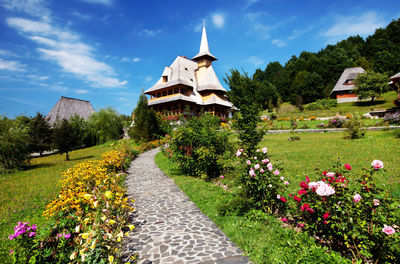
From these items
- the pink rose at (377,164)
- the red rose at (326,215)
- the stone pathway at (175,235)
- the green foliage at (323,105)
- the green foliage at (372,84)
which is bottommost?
the stone pathway at (175,235)

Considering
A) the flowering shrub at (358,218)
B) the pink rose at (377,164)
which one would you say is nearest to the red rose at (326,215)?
the flowering shrub at (358,218)

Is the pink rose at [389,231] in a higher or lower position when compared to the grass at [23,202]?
higher

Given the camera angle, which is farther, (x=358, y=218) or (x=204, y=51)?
(x=204, y=51)

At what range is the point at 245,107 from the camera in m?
7.30

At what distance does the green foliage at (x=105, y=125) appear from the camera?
1239 inches

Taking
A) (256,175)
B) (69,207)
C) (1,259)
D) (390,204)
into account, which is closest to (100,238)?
(1,259)

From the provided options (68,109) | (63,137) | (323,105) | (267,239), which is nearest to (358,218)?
(267,239)

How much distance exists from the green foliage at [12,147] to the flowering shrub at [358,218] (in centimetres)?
1846

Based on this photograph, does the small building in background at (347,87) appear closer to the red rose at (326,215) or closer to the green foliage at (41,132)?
the red rose at (326,215)

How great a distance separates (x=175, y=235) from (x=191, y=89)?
27480mm

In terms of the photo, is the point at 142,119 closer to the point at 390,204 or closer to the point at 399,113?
the point at 390,204

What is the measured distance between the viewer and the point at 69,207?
15.1ft

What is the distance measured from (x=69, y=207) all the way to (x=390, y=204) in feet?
20.8

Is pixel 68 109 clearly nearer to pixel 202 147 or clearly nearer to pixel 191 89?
pixel 191 89
